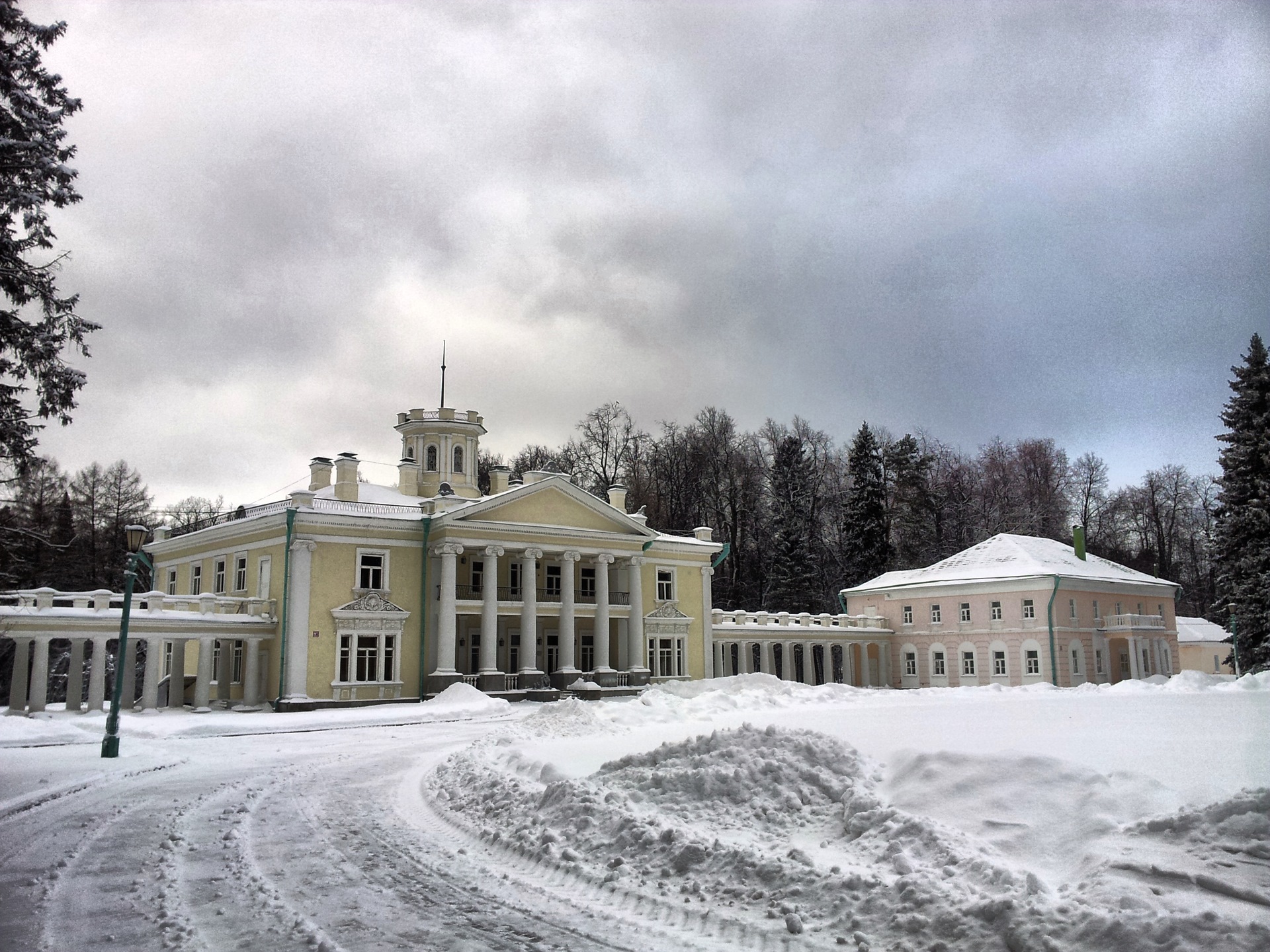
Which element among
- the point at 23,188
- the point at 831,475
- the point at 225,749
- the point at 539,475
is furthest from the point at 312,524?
the point at 831,475

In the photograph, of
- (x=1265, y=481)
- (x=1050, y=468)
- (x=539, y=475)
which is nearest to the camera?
(x=1265, y=481)

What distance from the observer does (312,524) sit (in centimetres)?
3469

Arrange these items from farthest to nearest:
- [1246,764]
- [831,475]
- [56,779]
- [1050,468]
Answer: [831,475] → [1050,468] → [56,779] → [1246,764]

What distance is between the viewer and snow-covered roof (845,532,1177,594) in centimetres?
4659

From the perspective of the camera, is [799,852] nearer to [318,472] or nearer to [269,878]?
[269,878]

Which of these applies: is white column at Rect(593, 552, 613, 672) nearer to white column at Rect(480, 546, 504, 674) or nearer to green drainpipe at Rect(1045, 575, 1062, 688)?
white column at Rect(480, 546, 504, 674)

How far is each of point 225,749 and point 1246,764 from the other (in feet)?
66.2

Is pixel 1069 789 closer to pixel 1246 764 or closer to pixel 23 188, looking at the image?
pixel 1246 764

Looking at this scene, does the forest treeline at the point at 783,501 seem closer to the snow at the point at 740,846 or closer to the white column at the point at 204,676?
the white column at the point at 204,676

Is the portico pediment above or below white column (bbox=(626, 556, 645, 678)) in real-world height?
above

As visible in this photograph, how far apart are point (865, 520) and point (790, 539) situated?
18.9ft

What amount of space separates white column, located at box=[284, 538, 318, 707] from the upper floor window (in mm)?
2256

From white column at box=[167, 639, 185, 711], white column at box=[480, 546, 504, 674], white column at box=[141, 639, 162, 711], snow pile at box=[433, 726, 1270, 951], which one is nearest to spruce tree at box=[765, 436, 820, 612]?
white column at box=[480, 546, 504, 674]

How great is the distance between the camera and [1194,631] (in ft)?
176
